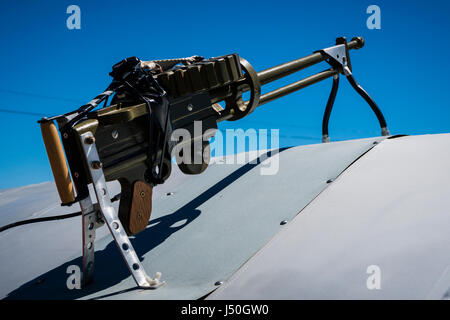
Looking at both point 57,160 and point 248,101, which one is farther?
point 248,101

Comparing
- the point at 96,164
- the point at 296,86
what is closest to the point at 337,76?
the point at 296,86

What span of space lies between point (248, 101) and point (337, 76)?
104cm

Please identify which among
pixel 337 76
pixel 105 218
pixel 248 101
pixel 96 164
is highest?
pixel 337 76

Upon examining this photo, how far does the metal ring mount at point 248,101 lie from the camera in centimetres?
188

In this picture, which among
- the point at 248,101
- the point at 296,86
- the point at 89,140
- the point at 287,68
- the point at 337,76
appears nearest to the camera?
the point at 89,140

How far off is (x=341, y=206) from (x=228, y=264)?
1.52 ft

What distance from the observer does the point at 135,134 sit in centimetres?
144

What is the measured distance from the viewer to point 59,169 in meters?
1.31

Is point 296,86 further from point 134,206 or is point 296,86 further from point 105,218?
point 105,218

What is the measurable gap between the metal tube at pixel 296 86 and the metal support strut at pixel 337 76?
6cm

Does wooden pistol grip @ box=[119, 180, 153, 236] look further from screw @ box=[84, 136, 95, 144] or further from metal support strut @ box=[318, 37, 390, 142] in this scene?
metal support strut @ box=[318, 37, 390, 142]

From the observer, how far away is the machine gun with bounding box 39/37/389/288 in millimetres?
1300
